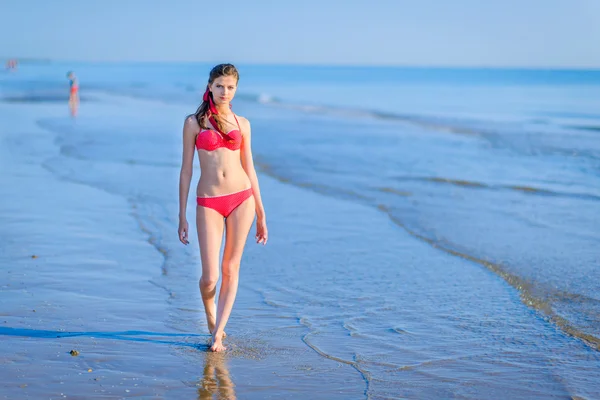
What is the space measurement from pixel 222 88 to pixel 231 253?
109 centimetres

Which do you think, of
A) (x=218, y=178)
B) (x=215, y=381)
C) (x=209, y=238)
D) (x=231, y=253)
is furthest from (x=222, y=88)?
(x=215, y=381)

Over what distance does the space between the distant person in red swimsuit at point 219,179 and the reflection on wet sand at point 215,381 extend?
168 millimetres

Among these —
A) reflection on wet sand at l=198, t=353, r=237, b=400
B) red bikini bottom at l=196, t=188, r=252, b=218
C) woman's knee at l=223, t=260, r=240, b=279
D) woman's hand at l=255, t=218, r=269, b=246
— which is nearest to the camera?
reflection on wet sand at l=198, t=353, r=237, b=400

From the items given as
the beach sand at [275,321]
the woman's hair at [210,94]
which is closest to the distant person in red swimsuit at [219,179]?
the woman's hair at [210,94]

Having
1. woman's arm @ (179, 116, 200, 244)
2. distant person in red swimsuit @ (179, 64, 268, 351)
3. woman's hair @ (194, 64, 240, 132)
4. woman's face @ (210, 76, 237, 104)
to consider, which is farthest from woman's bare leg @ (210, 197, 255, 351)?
woman's face @ (210, 76, 237, 104)

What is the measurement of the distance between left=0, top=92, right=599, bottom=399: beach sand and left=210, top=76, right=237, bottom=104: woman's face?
65.2 inches

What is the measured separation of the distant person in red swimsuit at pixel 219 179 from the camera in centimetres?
497

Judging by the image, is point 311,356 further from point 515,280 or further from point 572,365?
point 515,280

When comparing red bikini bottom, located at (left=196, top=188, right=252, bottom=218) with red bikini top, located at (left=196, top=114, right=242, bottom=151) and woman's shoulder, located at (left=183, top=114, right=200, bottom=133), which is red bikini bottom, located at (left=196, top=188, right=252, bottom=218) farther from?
woman's shoulder, located at (left=183, top=114, right=200, bottom=133)

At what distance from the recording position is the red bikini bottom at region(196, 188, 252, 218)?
16.5 ft

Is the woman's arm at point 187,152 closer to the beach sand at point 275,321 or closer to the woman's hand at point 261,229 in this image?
the woman's hand at point 261,229

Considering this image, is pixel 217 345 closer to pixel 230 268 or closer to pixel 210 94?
pixel 230 268

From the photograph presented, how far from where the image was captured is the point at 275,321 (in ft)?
19.3

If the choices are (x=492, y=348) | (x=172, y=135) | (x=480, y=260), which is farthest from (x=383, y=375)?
(x=172, y=135)
